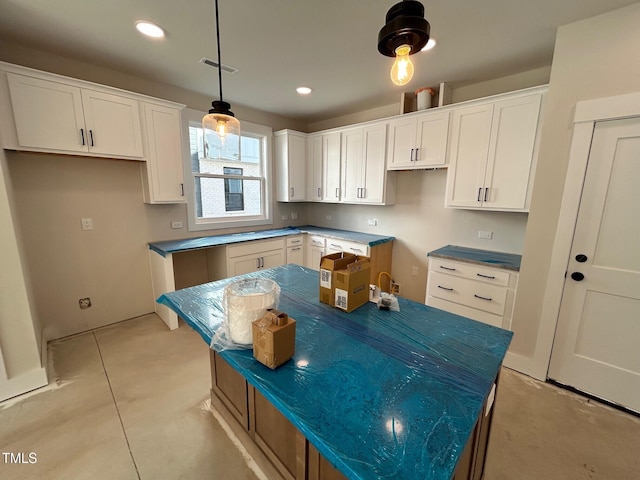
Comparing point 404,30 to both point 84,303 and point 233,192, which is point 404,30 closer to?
point 233,192

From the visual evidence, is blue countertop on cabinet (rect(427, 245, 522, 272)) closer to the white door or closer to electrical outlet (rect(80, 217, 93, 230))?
the white door

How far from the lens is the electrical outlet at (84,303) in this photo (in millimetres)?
2740

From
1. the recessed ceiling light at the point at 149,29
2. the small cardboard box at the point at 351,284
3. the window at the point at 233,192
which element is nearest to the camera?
the small cardboard box at the point at 351,284

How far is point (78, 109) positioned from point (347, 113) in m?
3.09

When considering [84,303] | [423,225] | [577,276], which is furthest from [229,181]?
[577,276]

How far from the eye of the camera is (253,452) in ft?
4.83

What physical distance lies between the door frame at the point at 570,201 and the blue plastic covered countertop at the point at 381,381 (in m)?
1.24

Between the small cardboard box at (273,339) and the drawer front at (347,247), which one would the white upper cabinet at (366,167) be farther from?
the small cardboard box at (273,339)

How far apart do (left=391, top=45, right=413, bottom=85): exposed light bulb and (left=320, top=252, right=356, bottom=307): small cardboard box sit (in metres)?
0.90

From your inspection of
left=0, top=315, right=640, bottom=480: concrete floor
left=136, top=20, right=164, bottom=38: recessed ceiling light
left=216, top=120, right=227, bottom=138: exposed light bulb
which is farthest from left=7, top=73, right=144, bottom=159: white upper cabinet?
left=0, top=315, right=640, bottom=480: concrete floor

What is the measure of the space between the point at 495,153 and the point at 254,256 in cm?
290

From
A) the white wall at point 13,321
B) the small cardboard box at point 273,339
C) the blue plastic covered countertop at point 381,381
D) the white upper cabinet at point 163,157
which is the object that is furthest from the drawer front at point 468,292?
the white wall at point 13,321

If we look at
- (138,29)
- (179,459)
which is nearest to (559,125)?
(138,29)

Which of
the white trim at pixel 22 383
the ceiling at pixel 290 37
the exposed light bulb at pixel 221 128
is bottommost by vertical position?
the white trim at pixel 22 383
